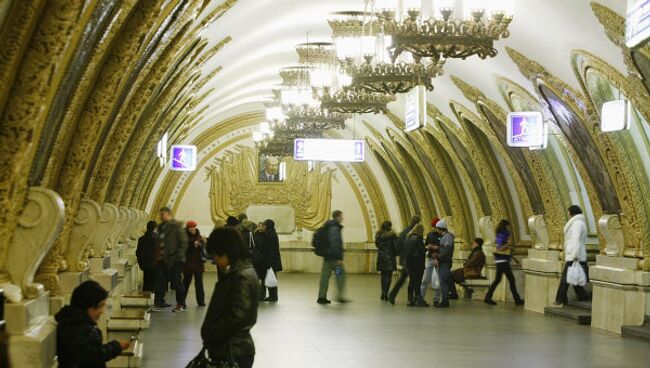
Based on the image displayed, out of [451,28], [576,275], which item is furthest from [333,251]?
[451,28]

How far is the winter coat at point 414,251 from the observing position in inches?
672

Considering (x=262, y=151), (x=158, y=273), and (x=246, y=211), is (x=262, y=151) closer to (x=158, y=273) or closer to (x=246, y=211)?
(x=246, y=211)

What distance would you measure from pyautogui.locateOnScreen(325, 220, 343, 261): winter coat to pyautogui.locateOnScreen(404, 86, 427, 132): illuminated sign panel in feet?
9.99

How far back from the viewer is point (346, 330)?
41.8 feet

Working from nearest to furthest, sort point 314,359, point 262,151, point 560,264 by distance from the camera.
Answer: point 314,359 → point 560,264 → point 262,151

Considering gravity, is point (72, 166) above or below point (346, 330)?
above

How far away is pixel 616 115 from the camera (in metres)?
12.5

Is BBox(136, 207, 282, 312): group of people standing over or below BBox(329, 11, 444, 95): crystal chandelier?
below

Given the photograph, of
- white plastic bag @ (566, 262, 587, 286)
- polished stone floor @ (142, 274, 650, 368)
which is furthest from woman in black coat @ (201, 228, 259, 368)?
white plastic bag @ (566, 262, 587, 286)

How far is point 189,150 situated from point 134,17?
15.6 m

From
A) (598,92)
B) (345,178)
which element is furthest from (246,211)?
(598,92)

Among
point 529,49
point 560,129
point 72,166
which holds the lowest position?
point 72,166

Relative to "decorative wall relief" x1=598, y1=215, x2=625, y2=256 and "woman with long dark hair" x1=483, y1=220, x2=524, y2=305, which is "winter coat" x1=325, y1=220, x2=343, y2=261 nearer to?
"woman with long dark hair" x1=483, y1=220, x2=524, y2=305

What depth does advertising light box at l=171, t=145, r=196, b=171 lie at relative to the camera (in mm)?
23328
